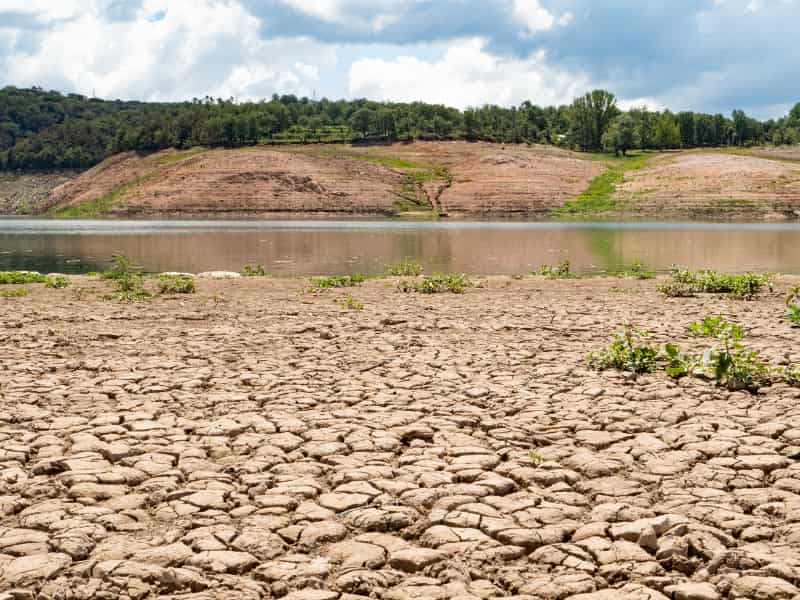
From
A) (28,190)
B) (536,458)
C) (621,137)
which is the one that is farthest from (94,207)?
(536,458)

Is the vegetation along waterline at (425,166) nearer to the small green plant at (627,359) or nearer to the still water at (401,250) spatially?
the still water at (401,250)

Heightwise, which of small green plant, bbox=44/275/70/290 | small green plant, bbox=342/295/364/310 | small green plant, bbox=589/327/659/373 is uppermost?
small green plant, bbox=44/275/70/290

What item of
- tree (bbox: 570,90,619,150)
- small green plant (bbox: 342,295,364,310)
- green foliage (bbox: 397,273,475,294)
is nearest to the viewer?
small green plant (bbox: 342,295,364,310)

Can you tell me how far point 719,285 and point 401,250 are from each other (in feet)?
68.9

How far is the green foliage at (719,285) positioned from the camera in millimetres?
17536

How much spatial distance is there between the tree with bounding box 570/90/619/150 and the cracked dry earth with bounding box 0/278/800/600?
11761 cm

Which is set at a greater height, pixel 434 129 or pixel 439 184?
pixel 434 129

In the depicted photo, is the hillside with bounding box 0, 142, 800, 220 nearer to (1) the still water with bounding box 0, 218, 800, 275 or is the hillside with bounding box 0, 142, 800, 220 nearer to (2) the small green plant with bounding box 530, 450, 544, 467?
(1) the still water with bounding box 0, 218, 800, 275

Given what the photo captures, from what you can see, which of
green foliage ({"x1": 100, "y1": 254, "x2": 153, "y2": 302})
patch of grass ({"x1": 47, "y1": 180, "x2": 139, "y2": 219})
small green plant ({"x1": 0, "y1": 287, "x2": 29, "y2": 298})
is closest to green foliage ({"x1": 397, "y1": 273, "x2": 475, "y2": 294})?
green foliage ({"x1": 100, "y1": 254, "x2": 153, "y2": 302})

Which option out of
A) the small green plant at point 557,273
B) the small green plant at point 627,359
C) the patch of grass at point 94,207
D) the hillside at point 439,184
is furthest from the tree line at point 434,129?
the small green plant at point 627,359

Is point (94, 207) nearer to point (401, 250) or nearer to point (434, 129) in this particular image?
point (434, 129)

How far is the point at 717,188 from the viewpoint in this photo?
83750 millimetres

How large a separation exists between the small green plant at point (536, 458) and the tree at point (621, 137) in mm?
114916

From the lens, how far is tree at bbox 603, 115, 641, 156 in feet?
375
